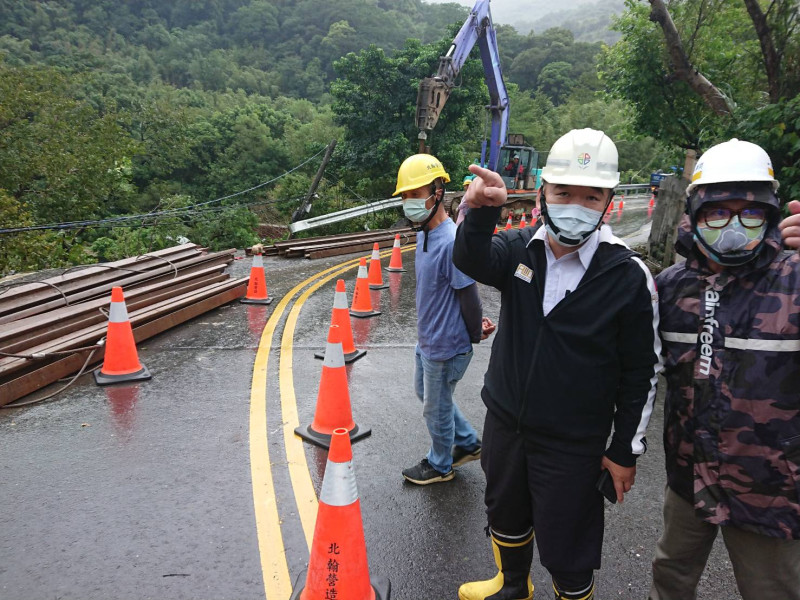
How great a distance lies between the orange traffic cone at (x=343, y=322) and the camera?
5.81 meters

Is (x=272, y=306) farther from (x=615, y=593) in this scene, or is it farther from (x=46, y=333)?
(x=615, y=593)

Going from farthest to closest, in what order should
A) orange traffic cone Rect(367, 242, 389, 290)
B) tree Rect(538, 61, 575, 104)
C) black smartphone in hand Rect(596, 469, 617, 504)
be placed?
tree Rect(538, 61, 575, 104) < orange traffic cone Rect(367, 242, 389, 290) < black smartphone in hand Rect(596, 469, 617, 504)

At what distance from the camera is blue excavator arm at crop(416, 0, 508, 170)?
15.3 m

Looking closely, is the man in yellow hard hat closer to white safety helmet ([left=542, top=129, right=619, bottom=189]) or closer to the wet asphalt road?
the wet asphalt road

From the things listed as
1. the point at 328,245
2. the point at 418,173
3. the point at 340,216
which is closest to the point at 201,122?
the point at 340,216

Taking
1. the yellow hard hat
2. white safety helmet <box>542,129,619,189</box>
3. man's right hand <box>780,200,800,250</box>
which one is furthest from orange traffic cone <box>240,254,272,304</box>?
man's right hand <box>780,200,800,250</box>

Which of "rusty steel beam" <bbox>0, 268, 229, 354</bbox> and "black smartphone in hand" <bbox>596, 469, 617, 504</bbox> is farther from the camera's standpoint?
"rusty steel beam" <bbox>0, 268, 229, 354</bbox>

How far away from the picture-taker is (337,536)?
256 centimetres

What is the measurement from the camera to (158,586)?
2797 mm

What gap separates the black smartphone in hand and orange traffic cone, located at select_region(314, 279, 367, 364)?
373cm

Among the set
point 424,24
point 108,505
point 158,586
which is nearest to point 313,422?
point 108,505

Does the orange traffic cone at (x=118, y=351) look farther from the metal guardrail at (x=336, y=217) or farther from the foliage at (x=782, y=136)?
the metal guardrail at (x=336, y=217)

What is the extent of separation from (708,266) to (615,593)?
1.84 m

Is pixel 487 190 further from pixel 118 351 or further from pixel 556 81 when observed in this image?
pixel 556 81
